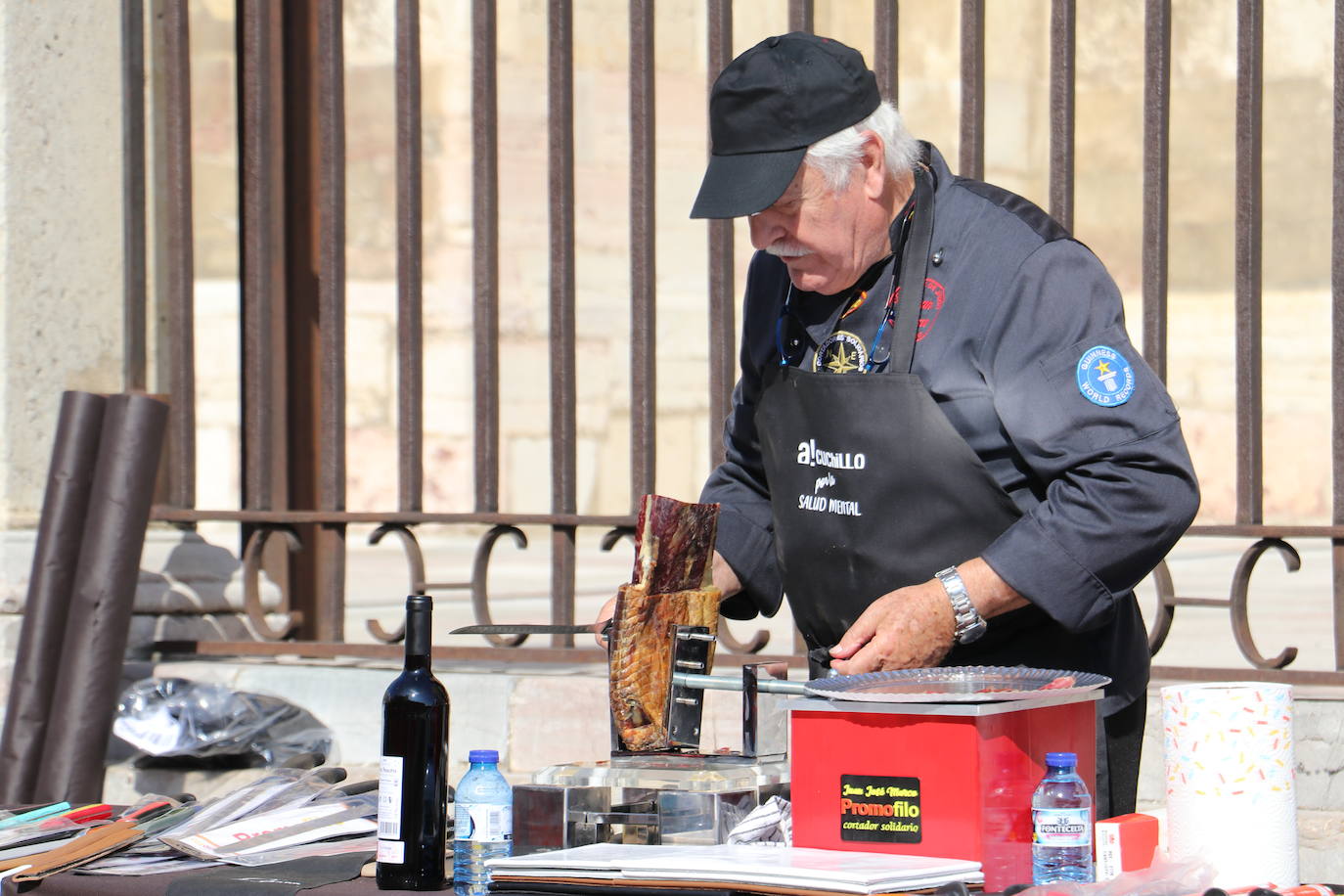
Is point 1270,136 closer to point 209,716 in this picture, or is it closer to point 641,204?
point 641,204

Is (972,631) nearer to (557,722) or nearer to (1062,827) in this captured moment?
(1062,827)

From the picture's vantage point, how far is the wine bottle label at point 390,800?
1894 mm

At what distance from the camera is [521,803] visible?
1.96 metres

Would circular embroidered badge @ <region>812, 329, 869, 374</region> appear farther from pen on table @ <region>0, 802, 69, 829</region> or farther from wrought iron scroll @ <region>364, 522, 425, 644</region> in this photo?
wrought iron scroll @ <region>364, 522, 425, 644</region>

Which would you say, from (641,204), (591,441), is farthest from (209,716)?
(591,441)

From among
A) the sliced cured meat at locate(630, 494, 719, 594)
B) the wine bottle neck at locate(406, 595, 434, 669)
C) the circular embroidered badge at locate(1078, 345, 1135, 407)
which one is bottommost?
A: the wine bottle neck at locate(406, 595, 434, 669)

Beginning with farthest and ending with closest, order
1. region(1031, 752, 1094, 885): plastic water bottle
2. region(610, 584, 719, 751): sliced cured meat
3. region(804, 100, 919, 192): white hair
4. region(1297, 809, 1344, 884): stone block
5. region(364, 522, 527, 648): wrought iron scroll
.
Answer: region(364, 522, 527, 648): wrought iron scroll
region(1297, 809, 1344, 884): stone block
region(804, 100, 919, 192): white hair
region(610, 584, 719, 751): sliced cured meat
region(1031, 752, 1094, 885): plastic water bottle

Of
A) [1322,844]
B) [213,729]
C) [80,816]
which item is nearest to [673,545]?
[80,816]

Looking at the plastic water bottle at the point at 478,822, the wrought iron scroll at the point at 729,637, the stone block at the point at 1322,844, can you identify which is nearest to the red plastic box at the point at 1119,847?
the plastic water bottle at the point at 478,822

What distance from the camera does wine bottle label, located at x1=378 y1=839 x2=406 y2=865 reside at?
189cm

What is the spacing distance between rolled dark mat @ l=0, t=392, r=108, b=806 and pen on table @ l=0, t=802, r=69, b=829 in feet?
5.31

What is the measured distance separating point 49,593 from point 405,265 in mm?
1097

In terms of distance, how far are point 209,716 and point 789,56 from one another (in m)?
2.30

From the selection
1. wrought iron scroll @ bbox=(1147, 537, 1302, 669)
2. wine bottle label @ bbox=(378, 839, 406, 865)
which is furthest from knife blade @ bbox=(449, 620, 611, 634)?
wrought iron scroll @ bbox=(1147, 537, 1302, 669)
